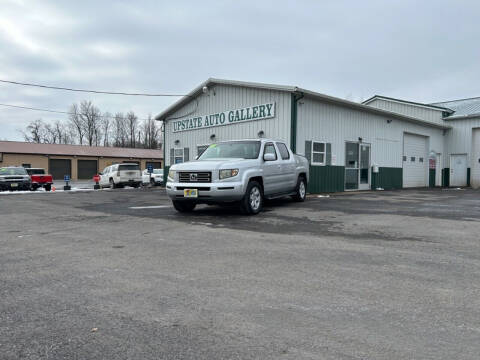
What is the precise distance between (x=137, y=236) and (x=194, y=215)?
8.96ft

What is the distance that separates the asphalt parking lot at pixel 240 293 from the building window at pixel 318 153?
942cm

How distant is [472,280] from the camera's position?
13.4ft

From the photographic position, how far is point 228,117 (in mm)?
18328

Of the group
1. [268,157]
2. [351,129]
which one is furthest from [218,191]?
[351,129]

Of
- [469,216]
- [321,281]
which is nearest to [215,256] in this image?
[321,281]

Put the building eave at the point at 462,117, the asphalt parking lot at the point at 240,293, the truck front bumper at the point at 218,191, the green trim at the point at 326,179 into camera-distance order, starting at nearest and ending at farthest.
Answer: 1. the asphalt parking lot at the point at 240,293
2. the truck front bumper at the point at 218,191
3. the green trim at the point at 326,179
4. the building eave at the point at 462,117

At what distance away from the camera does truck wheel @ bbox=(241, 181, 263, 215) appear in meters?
8.89

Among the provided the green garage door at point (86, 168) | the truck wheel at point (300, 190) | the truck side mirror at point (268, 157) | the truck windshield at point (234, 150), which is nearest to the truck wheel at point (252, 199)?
the truck side mirror at point (268, 157)

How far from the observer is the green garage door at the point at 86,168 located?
145 ft

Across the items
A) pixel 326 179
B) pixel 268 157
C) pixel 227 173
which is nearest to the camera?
pixel 227 173

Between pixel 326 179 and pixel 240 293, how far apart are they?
13.9 metres

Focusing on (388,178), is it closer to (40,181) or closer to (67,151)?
(40,181)

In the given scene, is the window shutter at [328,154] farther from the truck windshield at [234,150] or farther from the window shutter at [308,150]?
the truck windshield at [234,150]

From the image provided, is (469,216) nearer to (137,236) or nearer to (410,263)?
(410,263)
